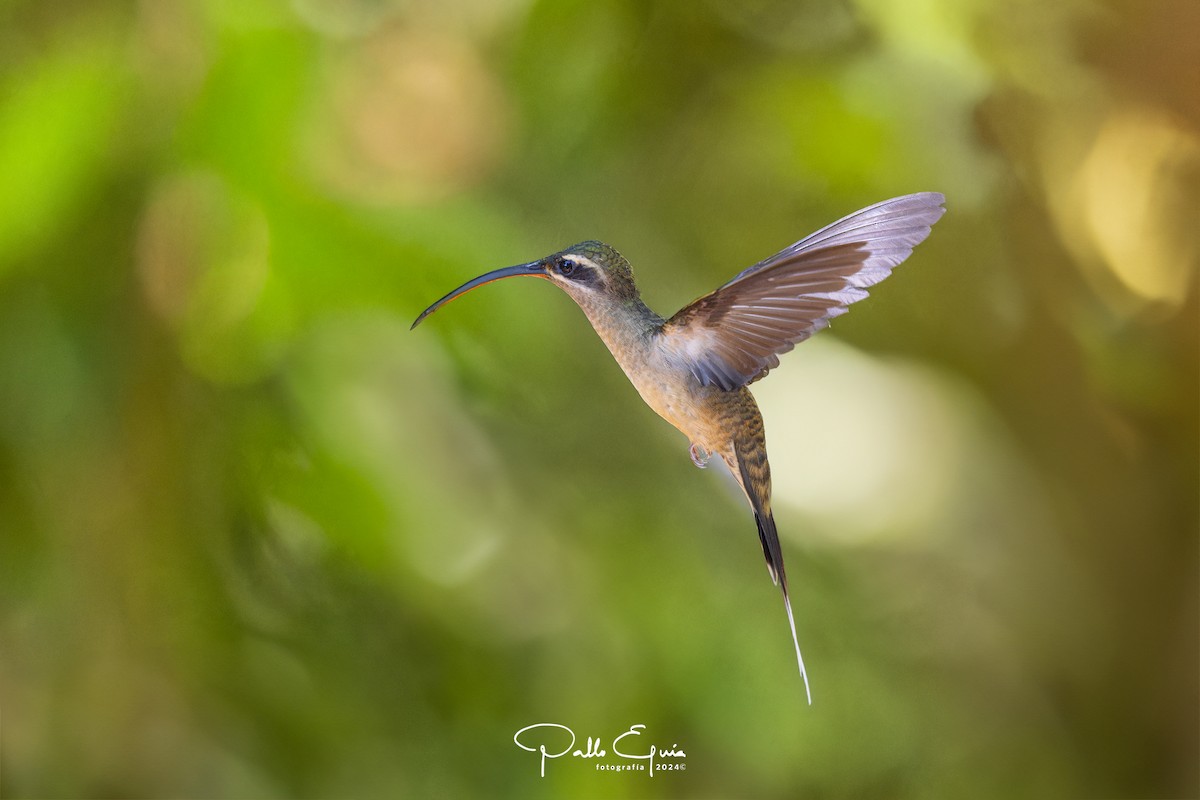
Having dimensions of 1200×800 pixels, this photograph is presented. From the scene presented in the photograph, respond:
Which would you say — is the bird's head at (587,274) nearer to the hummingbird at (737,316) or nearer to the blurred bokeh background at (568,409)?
the hummingbird at (737,316)

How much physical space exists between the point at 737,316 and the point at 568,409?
58 centimetres

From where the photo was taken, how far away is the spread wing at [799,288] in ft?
1.32

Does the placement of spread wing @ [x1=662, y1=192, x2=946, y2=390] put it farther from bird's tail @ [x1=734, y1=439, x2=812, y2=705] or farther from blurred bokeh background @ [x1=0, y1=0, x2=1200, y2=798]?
blurred bokeh background @ [x1=0, y1=0, x2=1200, y2=798]

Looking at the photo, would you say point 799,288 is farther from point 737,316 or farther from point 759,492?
point 759,492

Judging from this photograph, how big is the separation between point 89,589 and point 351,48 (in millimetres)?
512

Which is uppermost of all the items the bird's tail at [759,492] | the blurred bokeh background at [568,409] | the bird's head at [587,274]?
the blurred bokeh background at [568,409]

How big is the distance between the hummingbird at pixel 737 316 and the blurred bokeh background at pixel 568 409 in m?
0.39

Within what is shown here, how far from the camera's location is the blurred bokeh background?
88 cm

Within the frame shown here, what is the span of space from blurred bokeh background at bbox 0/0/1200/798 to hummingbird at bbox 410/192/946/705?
0.39 metres

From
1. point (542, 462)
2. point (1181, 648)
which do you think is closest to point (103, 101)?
point (542, 462)

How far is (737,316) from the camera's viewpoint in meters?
0.45

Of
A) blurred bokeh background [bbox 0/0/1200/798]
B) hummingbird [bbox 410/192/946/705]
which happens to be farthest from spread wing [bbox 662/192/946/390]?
blurred bokeh background [bbox 0/0/1200/798]

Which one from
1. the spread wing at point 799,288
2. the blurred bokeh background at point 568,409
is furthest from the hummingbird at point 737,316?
the blurred bokeh background at point 568,409

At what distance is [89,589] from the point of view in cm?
94
